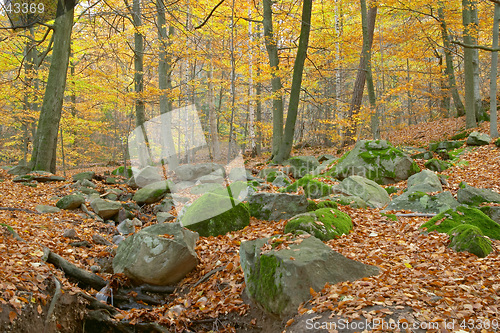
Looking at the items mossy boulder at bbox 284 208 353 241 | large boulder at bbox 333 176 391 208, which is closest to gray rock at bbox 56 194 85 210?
mossy boulder at bbox 284 208 353 241

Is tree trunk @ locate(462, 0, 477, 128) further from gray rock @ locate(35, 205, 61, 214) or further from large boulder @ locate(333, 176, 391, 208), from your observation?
gray rock @ locate(35, 205, 61, 214)

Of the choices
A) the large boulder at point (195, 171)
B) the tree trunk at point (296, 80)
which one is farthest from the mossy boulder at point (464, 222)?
the large boulder at point (195, 171)

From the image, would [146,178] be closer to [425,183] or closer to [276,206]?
[276,206]

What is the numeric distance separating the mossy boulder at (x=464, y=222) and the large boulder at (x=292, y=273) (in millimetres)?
1880

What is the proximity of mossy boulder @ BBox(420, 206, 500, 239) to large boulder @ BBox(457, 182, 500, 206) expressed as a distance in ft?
4.21

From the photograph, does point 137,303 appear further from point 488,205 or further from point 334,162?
point 334,162

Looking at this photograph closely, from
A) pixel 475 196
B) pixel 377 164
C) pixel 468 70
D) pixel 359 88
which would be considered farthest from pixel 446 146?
pixel 475 196

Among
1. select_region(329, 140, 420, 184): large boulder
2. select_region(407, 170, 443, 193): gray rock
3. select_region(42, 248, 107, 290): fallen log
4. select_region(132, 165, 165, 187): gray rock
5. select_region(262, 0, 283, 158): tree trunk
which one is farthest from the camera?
select_region(262, 0, 283, 158): tree trunk

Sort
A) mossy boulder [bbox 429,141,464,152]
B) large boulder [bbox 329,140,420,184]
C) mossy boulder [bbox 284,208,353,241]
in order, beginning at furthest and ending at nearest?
mossy boulder [bbox 429,141,464,152] → large boulder [bbox 329,140,420,184] → mossy boulder [bbox 284,208,353,241]

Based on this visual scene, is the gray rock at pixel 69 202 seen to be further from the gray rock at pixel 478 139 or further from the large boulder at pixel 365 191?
the gray rock at pixel 478 139

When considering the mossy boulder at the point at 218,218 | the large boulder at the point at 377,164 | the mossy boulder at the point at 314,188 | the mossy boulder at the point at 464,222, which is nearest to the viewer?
the mossy boulder at the point at 464,222

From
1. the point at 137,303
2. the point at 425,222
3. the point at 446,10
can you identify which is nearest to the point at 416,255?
the point at 425,222

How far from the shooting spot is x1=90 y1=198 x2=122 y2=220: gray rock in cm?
801

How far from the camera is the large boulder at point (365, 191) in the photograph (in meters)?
7.37
